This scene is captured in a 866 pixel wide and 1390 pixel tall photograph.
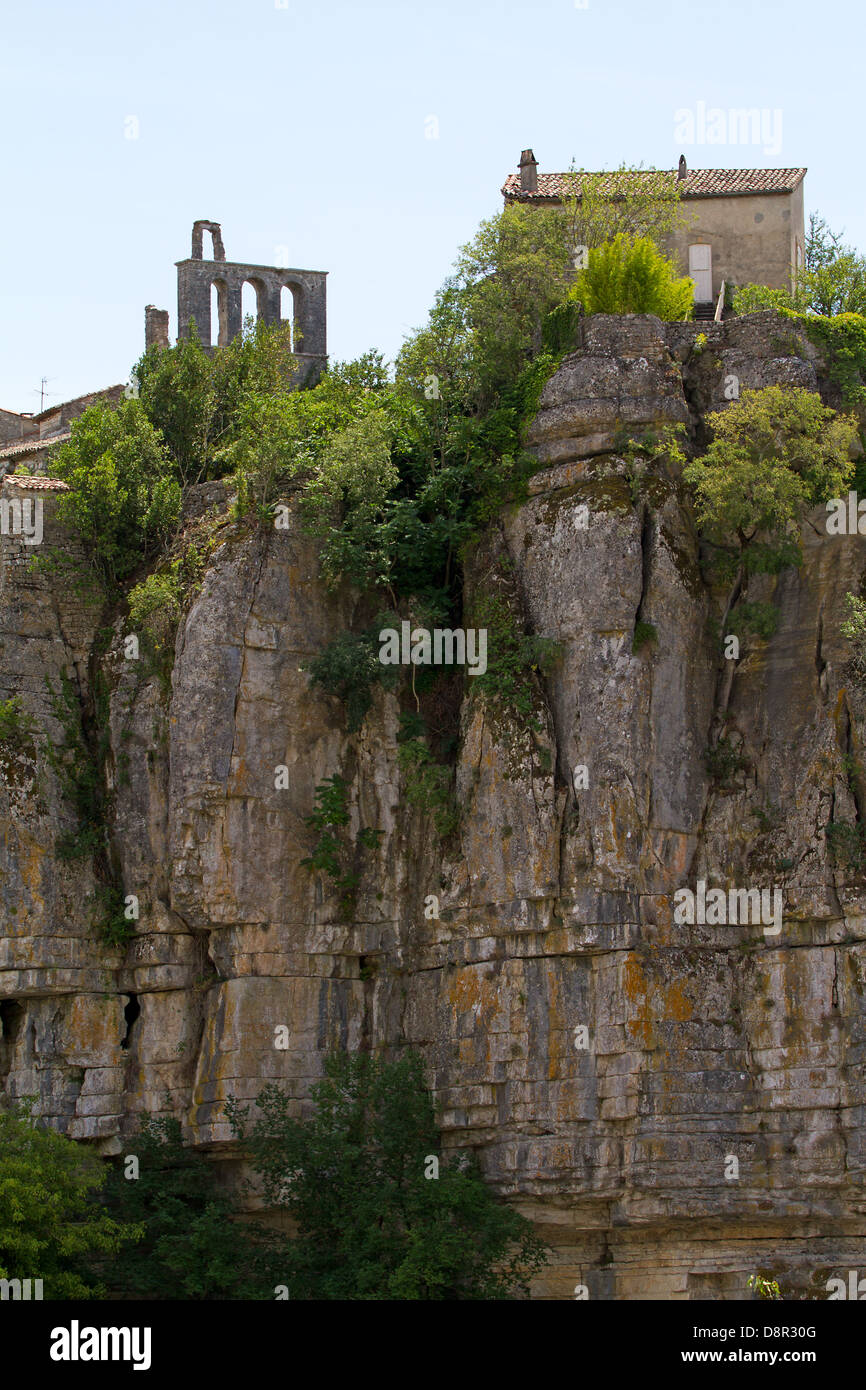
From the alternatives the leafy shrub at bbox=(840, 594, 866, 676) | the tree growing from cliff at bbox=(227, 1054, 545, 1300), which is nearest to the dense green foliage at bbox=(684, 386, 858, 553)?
the leafy shrub at bbox=(840, 594, 866, 676)

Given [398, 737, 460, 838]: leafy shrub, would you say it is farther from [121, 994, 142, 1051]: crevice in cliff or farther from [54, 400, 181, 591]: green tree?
[54, 400, 181, 591]: green tree

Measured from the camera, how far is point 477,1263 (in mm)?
43500

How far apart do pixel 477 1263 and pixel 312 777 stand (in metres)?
10.4

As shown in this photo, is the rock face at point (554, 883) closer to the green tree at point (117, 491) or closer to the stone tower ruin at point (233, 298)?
the green tree at point (117, 491)

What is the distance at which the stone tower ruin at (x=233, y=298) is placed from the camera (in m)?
64.4

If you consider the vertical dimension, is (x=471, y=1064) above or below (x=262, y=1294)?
above

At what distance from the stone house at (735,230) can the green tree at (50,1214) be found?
23444 millimetres

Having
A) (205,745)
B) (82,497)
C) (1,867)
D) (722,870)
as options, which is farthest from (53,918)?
(722,870)

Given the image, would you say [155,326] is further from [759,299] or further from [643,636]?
[643,636]

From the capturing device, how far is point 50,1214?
43.9 metres

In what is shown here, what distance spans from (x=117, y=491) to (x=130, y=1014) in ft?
34.8
